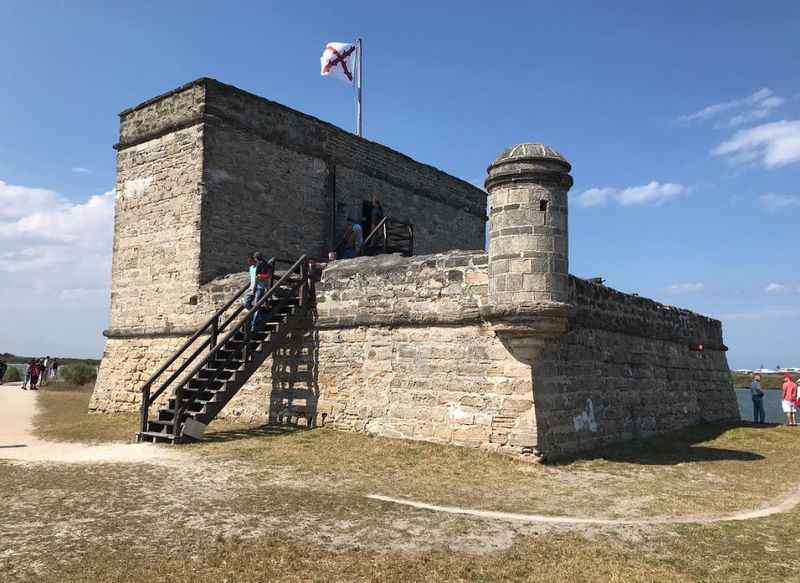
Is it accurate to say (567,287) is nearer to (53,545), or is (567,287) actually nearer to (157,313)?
(53,545)

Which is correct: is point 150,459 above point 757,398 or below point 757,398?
below

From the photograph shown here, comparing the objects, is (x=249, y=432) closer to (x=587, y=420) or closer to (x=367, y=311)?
(x=367, y=311)

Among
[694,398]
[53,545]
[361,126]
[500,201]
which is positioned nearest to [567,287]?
[500,201]

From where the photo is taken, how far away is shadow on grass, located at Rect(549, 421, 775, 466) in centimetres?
1083

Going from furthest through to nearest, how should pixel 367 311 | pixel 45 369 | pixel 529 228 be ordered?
pixel 45 369, pixel 367 311, pixel 529 228

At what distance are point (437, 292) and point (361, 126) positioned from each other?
1252 centimetres

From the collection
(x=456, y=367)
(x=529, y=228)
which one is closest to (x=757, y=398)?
(x=456, y=367)

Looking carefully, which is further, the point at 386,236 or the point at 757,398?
the point at 757,398

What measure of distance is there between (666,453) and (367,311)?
583cm

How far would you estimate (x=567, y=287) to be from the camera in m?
10.2

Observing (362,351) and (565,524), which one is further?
(362,351)

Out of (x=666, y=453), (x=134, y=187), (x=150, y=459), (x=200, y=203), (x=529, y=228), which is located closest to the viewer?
(x=150, y=459)

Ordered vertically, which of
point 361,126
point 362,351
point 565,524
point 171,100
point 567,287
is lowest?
point 565,524

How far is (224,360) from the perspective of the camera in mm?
12180
